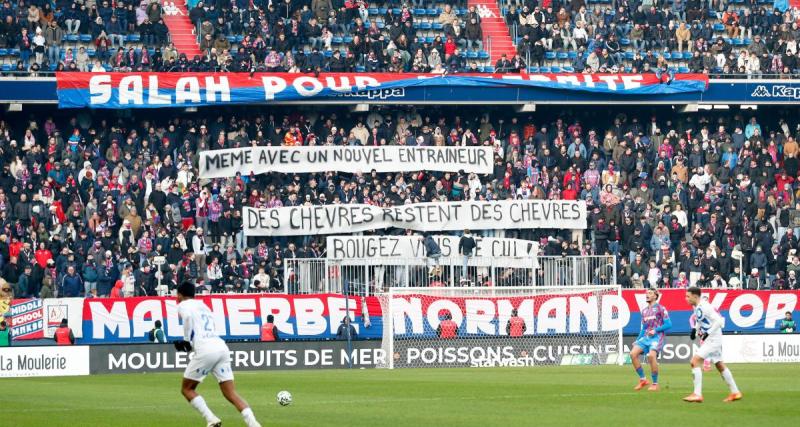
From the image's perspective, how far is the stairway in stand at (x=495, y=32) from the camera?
2003 inches

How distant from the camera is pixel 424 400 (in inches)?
866

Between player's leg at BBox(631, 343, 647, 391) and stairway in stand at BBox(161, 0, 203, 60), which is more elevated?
stairway in stand at BBox(161, 0, 203, 60)

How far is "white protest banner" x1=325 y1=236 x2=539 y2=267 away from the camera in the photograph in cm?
4025

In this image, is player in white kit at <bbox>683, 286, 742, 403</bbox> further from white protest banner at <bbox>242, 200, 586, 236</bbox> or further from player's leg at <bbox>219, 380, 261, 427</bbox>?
white protest banner at <bbox>242, 200, 586, 236</bbox>

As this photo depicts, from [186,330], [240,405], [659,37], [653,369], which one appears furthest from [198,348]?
[659,37]

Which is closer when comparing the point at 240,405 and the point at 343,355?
the point at 240,405

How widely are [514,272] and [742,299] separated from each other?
241 inches

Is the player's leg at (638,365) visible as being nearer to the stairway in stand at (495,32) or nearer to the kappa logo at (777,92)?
the kappa logo at (777,92)

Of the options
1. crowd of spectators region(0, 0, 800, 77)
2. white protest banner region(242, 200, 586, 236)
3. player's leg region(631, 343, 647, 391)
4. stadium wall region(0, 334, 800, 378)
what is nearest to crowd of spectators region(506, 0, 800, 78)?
crowd of spectators region(0, 0, 800, 77)

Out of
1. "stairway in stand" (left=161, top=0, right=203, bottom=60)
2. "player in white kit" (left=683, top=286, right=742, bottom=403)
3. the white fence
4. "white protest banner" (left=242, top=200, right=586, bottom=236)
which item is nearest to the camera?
"player in white kit" (left=683, top=286, right=742, bottom=403)

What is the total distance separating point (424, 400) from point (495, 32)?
31.0 m

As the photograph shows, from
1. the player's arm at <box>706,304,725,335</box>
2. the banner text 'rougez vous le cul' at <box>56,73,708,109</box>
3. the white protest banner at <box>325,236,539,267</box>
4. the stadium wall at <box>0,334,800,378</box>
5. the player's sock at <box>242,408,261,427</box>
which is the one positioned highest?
the banner text 'rougez vous le cul' at <box>56,73,708,109</box>

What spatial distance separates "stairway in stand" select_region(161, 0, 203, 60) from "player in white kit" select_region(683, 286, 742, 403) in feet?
94.6

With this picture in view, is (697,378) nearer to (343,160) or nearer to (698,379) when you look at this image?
(698,379)
